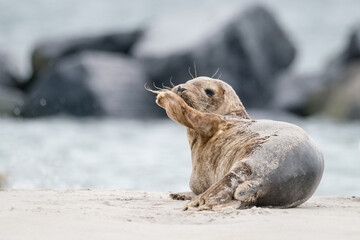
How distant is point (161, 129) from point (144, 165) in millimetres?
7556

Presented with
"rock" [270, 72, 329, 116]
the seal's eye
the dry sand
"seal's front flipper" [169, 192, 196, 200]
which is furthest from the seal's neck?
"rock" [270, 72, 329, 116]

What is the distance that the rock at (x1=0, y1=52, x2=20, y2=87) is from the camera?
2459cm

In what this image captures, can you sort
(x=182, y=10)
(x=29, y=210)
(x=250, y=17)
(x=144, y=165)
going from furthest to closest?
(x=182, y=10), (x=250, y=17), (x=144, y=165), (x=29, y=210)

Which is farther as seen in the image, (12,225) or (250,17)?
(250,17)

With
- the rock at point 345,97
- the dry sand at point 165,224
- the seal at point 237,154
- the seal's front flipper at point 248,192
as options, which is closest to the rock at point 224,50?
the rock at point 345,97

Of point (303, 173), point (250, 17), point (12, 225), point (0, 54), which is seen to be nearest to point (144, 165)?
point (303, 173)

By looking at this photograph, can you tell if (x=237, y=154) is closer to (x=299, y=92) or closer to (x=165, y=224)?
(x=165, y=224)

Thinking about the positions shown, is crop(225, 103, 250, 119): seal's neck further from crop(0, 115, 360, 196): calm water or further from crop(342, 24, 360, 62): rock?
crop(342, 24, 360, 62): rock

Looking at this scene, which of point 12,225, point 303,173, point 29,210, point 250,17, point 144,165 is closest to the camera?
point 12,225

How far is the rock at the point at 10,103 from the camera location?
21078 millimetres

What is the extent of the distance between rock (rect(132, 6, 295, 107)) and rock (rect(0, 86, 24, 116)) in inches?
202

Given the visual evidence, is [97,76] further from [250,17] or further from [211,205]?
[211,205]

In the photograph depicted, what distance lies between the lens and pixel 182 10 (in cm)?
2427

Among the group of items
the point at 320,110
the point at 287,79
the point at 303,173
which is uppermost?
the point at 287,79
